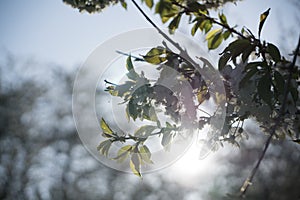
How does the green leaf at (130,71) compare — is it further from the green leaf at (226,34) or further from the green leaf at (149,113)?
the green leaf at (226,34)

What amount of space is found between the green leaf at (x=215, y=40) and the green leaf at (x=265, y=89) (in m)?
0.12

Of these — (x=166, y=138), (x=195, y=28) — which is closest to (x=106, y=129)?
(x=166, y=138)

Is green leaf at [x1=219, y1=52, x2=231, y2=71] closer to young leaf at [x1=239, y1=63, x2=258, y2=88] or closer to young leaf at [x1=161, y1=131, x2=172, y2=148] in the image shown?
young leaf at [x1=239, y1=63, x2=258, y2=88]

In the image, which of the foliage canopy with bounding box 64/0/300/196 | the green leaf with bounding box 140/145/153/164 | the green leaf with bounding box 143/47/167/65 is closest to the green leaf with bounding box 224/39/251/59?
the foliage canopy with bounding box 64/0/300/196

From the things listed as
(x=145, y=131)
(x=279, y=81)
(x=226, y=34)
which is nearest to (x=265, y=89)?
(x=279, y=81)

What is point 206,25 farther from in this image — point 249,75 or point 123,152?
point 123,152

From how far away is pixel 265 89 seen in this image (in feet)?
1.81

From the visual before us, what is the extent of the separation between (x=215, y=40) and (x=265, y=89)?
136 mm

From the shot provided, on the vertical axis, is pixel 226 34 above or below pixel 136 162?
above

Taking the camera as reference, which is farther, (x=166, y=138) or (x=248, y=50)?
(x=166, y=138)

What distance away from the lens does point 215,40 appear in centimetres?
64

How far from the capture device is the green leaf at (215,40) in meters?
0.64

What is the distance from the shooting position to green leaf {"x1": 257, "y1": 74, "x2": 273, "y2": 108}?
547 millimetres

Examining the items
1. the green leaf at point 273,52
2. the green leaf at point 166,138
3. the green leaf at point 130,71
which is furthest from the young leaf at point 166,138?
the green leaf at point 273,52
